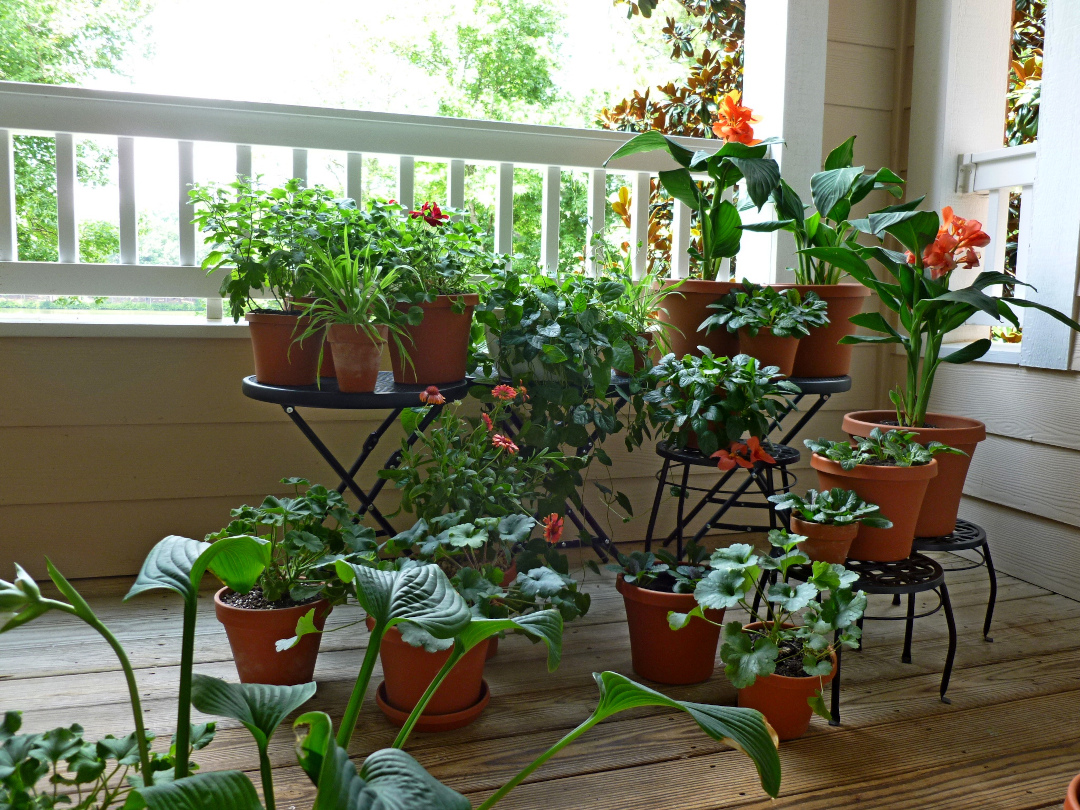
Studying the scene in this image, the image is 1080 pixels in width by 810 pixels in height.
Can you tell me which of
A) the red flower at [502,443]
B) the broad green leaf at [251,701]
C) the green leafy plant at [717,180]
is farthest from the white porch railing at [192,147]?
the broad green leaf at [251,701]

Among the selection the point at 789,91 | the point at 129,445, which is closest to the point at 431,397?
the point at 129,445

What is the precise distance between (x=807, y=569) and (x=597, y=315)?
28.4 inches

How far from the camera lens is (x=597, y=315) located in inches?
74.1

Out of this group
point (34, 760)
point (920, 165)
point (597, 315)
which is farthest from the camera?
point (920, 165)

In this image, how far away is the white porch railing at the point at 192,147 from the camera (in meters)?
2.03

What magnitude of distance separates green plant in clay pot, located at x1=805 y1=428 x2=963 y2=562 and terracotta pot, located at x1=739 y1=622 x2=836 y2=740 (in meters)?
0.33

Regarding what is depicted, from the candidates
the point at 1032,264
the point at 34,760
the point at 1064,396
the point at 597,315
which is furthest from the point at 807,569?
the point at 34,760

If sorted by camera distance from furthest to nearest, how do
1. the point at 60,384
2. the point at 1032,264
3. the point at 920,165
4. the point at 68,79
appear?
1. the point at 68,79
2. the point at 920,165
3. the point at 1032,264
4. the point at 60,384

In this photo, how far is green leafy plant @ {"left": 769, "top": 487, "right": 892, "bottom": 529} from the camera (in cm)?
161

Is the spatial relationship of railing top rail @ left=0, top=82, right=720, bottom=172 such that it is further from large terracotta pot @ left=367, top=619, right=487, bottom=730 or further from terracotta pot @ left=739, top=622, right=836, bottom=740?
terracotta pot @ left=739, top=622, right=836, bottom=740

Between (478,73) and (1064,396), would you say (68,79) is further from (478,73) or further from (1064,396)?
(1064,396)

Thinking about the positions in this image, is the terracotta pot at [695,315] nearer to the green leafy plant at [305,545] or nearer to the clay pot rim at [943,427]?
the clay pot rim at [943,427]

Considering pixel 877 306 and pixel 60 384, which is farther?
pixel 877 306

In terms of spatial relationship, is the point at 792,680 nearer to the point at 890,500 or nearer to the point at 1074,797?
the point at 890,500
